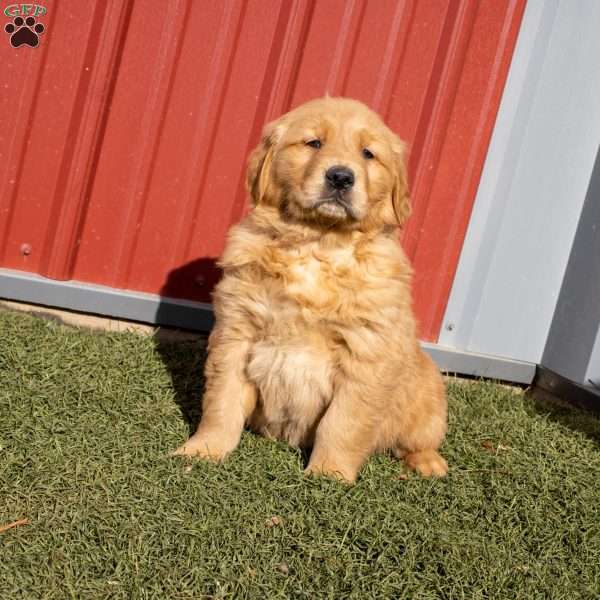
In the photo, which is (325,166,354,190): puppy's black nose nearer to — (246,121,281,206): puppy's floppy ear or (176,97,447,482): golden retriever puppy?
(176,97,447,482): golden retriever puppy

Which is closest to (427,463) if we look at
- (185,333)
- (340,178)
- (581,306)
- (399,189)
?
(399,189)

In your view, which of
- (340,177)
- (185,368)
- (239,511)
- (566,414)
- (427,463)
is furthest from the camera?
(566,414)

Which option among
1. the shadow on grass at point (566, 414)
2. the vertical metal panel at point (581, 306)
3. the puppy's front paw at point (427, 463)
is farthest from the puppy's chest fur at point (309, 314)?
the vertical metal panel at point (581, 306)

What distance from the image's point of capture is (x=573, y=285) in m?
4.53

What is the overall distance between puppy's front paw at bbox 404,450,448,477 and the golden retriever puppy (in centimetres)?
26

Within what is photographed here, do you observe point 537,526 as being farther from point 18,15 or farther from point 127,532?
point 18,15

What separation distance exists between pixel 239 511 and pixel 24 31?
312 cm

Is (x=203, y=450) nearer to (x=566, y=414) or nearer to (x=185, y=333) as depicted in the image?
(x=185, y=333)

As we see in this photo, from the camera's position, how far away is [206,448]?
2977mm

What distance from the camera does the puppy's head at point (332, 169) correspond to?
9.61 feet

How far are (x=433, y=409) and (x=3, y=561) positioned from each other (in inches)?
75.4

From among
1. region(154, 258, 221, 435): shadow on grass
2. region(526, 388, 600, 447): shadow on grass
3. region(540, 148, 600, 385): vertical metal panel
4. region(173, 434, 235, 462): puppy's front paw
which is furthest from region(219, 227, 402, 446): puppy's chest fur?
region(540, 148, 600, 385): vertical metal panel

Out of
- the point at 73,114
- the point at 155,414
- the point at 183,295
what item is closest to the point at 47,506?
the point at 155,414

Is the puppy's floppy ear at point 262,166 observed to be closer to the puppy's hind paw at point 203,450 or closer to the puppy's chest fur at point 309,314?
the puppy's chest fur at point 309,314
